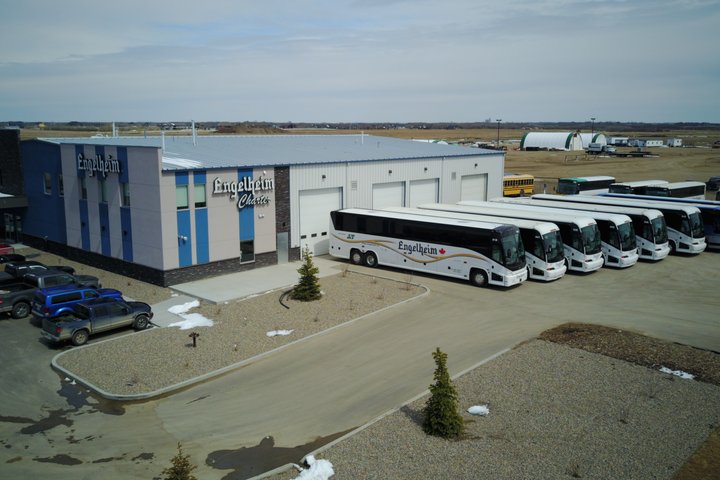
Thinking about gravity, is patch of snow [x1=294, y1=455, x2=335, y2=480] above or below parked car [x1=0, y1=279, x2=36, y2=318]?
below

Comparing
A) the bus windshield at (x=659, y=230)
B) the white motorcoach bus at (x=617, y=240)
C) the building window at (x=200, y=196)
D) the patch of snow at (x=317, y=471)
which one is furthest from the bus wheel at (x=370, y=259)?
the patch of snow at (x=317, y=471)

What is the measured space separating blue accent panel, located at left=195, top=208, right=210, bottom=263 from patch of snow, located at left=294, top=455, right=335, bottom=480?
697 inches

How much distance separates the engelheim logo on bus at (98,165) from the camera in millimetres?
29172

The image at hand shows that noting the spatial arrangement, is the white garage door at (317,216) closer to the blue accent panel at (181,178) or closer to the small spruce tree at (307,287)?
the blue accent panel at (181,178)

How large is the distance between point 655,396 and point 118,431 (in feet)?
44.2

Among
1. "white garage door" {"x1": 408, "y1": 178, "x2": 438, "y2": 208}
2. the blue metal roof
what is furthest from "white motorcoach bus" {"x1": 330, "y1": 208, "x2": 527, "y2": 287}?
"white garage door" {"x1": 408, "y1": 178, "x2": 438, "y2": 208}

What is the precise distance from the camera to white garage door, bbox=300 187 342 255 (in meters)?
33.4

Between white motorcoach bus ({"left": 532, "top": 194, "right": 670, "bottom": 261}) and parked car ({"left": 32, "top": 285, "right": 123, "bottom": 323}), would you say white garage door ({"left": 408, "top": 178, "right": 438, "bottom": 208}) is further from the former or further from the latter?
parked car ({"left": 32, "top": 285, "right": 123, "bottom": 323})

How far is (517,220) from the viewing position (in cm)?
2977

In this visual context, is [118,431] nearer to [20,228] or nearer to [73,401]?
[73,401]

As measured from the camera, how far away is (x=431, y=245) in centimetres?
2892

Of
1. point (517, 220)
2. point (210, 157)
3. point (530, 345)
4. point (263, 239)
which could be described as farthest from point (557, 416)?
point (210, 157)

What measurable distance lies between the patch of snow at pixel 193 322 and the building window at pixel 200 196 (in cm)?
695

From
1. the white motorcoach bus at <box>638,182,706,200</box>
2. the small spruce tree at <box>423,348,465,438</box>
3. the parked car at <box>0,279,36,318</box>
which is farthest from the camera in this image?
the white motorcoach bus at <box>638,182,706,200</box>
